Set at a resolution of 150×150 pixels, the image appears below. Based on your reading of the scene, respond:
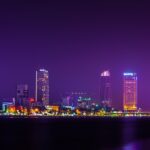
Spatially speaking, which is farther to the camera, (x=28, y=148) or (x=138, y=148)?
(x=28, y=148)

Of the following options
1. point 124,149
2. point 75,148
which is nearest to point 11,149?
point 75,148

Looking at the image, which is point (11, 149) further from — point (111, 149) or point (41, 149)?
point (111, 149)

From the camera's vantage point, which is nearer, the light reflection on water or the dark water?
the light reflection on water

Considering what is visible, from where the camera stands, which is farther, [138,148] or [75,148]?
[75,148]

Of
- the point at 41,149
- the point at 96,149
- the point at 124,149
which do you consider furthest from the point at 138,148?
the point at 41,149

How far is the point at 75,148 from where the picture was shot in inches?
2148

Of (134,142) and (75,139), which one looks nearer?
(134,142)

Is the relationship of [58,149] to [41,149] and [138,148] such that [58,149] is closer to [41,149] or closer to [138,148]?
[41,149]

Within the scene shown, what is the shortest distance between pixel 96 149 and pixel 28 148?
6.52 meters

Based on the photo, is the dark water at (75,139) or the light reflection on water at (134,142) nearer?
the light reflection on water at (134,142)

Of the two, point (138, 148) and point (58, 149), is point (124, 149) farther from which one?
point (58, 149)

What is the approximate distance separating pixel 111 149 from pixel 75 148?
168 inches

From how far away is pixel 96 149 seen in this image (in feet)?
174

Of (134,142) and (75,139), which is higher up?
(134,142)
